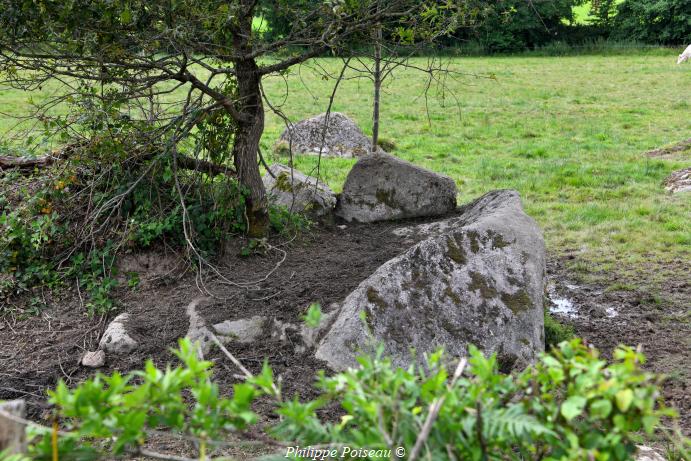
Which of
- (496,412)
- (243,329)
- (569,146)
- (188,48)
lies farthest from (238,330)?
(569,146)

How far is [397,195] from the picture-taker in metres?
6.84

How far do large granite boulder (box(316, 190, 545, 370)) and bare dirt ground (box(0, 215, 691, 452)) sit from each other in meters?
0.35

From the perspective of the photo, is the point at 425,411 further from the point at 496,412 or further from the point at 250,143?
the point at 250,143

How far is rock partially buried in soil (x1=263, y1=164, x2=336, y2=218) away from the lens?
665 centimetres

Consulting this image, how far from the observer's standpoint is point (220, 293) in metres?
5.20

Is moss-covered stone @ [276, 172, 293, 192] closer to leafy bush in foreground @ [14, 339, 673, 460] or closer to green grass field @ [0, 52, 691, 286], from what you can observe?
green grass field @ [0, 52, 691, 286]

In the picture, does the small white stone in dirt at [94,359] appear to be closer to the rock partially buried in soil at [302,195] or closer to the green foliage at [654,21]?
the rock partially buried in soil at [302,195]

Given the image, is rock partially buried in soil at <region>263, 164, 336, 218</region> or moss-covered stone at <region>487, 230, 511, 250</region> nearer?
moss-covered stone at <region>487, 230, 511, 250</region>

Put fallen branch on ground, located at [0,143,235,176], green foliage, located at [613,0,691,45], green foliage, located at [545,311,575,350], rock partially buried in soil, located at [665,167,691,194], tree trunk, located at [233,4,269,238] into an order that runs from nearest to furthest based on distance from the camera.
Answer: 1. green foliage, located at [545,311,575,350]
2. tree trunk, located at [233,4,269,238]
3. fallen branch on ground, located at [0,143,235,176]
4. rock partially buried in soil, located at [665,167,691,194]
5. green foliage, located at [613,0,691,45]

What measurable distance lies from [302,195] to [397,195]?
938 mm

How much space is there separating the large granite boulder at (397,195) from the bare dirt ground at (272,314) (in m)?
0.51

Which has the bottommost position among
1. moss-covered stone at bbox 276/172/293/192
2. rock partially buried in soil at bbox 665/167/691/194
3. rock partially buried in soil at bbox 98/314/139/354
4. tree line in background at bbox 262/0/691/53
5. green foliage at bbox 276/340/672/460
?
rock partially buried in soil at bbox 98/314/139/354

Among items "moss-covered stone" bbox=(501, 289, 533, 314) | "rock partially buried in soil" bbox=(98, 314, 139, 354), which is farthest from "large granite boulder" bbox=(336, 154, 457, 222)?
"rock partially buried in soil" bbox=(98, 314, 139, 354)

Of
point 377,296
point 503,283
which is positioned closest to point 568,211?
point 503,283
